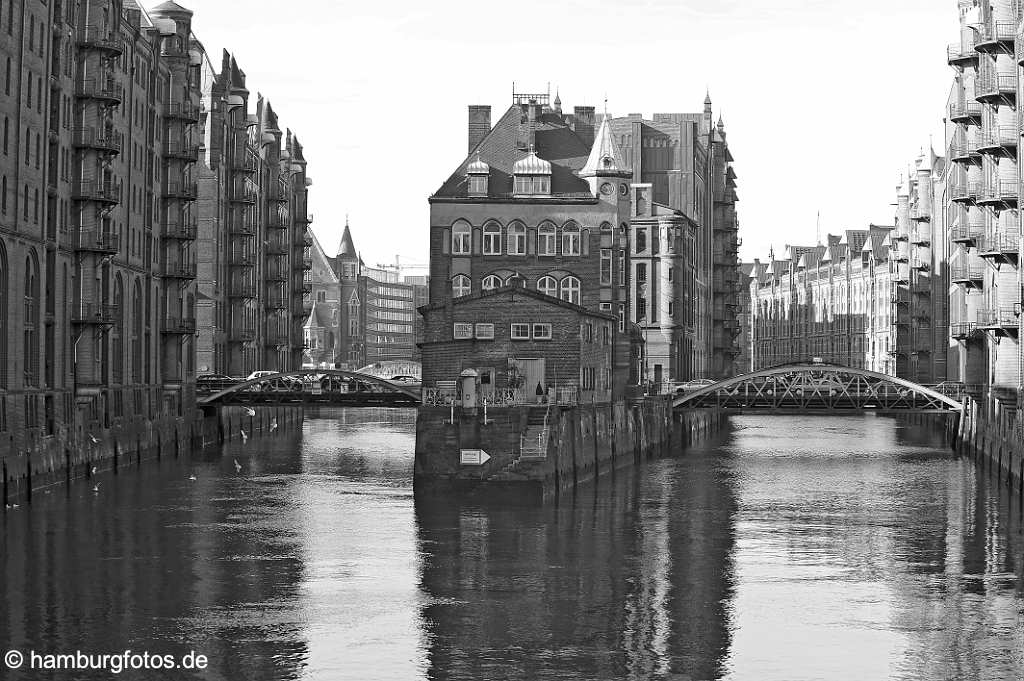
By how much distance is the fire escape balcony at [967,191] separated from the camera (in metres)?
110

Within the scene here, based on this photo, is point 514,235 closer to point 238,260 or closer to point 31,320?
point 238,260

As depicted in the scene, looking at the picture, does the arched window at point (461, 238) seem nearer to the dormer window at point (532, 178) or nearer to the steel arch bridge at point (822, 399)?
the dormer window at point (532, 178)

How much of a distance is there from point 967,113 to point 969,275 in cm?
1038

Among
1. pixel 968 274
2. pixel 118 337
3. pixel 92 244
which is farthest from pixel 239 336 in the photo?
pixel 92 244

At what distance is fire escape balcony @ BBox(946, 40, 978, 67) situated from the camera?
115 m

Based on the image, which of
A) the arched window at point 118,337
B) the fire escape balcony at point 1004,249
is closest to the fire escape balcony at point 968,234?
the fire escape balcony at point 1004,249

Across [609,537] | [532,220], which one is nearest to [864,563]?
[609,537]

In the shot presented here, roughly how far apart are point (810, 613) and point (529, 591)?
823cm

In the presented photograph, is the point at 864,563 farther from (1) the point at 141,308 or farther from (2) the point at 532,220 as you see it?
(2) the point at 532,220

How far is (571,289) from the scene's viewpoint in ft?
398

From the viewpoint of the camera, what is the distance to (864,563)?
60.8 m

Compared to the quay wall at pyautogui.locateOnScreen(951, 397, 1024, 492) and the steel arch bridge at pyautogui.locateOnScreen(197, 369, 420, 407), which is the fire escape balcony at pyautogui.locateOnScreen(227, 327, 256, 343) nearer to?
the steel arch bridge at pyautogui.locateOnScreen(197, 369, 420, 407)

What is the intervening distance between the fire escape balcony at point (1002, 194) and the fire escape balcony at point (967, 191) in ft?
29.3

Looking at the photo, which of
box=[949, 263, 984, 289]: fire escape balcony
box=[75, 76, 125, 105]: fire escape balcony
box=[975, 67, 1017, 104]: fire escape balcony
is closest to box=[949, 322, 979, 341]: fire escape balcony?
box=[949, 263, 984, 289]: fire escape balcony
